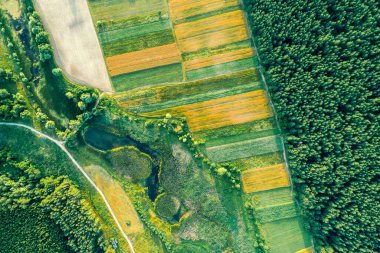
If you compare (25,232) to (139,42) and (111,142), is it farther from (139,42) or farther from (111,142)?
(139,42)

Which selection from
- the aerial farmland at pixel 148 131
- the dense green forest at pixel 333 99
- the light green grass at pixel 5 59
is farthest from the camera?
the light green grass at pixel 5 59

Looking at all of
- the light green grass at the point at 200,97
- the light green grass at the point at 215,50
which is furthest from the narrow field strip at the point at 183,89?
the light green grass at the point at 215,50

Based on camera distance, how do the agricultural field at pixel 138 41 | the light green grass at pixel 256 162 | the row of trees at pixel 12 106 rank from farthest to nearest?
the agricultural field at pixel 138 41
the light green grass at pixel 256 162
the row of trees at pixel 12 106

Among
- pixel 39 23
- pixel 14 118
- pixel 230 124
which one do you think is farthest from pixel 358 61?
pixel 14 118

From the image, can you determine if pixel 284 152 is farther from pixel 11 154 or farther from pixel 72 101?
pixel 11 154

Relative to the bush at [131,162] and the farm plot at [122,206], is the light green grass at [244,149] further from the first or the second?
the farm plot at [122,206]

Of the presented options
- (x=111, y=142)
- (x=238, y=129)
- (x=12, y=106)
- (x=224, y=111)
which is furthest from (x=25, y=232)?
(x=238, y=129)
